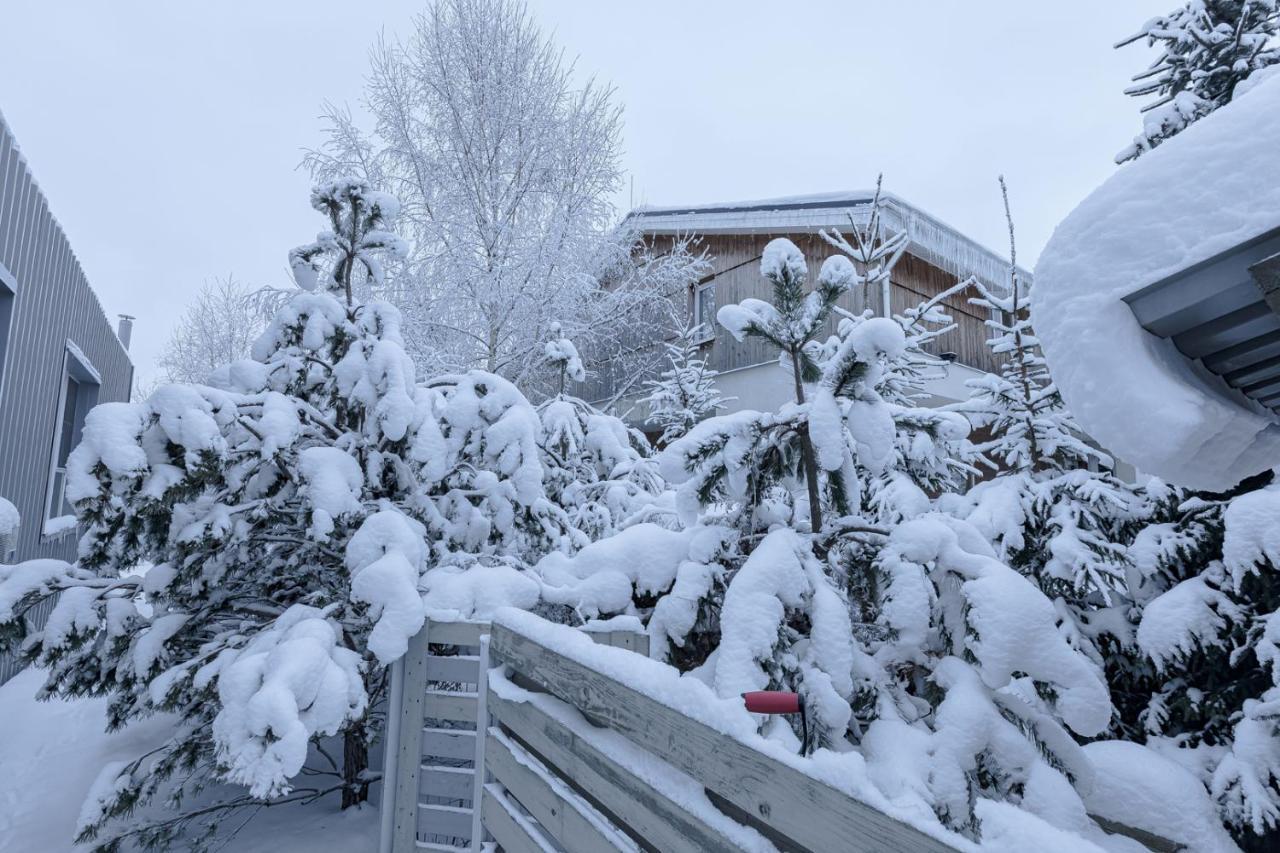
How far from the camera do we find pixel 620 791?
1552mm

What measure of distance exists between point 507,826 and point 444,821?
3.18 feet

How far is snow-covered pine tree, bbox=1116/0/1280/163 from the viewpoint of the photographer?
3439 millimetres

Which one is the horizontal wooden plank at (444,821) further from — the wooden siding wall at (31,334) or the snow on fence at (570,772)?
the wooden siding wall at (31,334)

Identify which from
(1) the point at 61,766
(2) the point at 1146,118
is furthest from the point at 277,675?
(2) the point at 1146,118

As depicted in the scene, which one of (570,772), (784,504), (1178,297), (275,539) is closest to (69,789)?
(275,539)

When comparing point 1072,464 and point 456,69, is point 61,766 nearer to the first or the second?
point 1072,464

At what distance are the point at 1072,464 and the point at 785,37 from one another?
6115 centimetres

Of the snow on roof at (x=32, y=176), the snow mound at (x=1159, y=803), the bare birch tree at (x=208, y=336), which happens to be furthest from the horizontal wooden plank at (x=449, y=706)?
the bare birch tree at (x=208, y=336)

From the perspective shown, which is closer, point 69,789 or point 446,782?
point 446,782

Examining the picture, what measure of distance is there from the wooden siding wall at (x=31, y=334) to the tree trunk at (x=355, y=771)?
409cm

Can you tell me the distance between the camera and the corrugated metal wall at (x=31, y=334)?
5.46m

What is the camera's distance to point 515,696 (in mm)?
2361

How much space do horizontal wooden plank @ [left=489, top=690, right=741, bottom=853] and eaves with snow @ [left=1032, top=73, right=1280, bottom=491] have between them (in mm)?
1000

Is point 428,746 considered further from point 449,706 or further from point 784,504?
point 784,504
